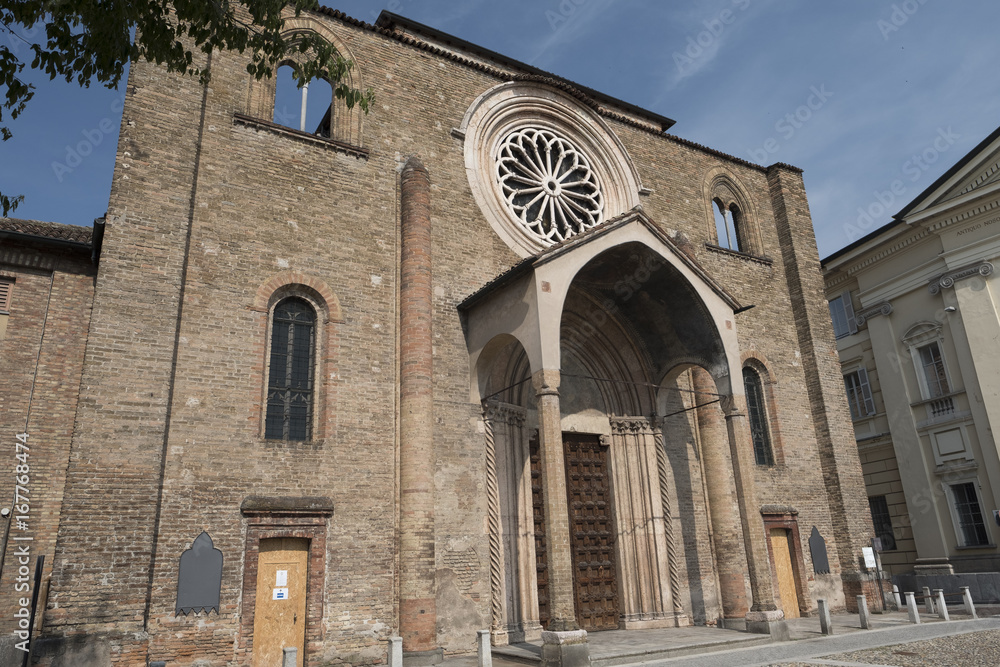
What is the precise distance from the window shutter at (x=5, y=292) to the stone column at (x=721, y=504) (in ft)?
41.5

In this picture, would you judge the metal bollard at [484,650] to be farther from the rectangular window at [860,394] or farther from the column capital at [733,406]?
the rectangular window at [860,394]

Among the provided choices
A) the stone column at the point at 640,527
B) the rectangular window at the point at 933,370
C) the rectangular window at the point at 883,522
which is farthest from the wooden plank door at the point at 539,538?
the rectangular window at the point at 883,522

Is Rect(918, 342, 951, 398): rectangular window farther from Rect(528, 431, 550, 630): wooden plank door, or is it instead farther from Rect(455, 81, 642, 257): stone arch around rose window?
Rect(528, 431, 550, 630): wooden plank door

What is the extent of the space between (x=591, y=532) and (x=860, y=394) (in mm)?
14888

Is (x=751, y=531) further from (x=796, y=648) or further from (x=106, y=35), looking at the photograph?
(x=106, y=35)

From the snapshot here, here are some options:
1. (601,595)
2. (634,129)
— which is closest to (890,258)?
(634,129)

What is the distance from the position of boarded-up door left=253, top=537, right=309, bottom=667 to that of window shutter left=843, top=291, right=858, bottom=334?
68.3 ft

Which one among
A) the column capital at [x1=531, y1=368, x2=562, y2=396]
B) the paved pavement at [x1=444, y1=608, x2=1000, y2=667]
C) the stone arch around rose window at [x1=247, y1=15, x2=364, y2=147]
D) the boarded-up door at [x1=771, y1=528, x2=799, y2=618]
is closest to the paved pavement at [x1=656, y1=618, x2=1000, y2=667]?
the paved pavement at [x1=444, y1=608, x2=1000, y2=667]

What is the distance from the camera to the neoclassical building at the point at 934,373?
20203 mm

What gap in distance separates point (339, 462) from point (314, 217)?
4313 millimetres

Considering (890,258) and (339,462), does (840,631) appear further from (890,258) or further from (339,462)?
(890,258)

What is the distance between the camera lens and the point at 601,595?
13.8 meters

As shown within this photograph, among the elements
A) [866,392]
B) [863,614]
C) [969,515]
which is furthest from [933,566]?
[863,614]

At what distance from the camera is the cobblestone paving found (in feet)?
31.8
